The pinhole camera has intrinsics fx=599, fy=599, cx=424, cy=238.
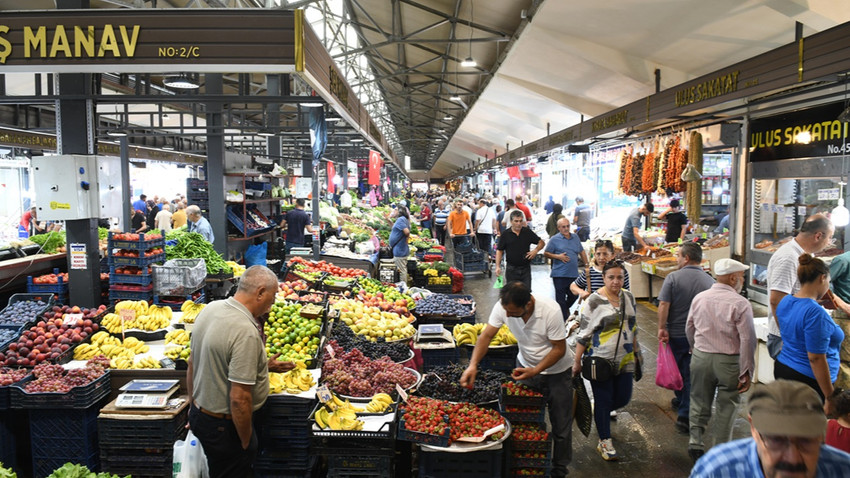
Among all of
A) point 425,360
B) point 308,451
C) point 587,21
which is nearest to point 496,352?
point 425,360

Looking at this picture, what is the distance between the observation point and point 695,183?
347 inches

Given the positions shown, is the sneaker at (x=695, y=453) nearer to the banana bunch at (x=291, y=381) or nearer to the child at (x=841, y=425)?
the child at (x=841, y=425)

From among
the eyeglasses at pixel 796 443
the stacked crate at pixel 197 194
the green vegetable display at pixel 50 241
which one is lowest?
the eyeglasses at pixel 796 443

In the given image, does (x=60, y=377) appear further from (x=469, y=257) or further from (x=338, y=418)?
(x=469, y=257)

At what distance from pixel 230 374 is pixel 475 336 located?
3.34 meters

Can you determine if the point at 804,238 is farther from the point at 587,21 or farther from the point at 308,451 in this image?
the point at 587,21

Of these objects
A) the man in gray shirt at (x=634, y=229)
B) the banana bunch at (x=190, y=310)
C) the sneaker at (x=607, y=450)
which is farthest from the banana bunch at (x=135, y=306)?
the man in gray shirt at (x=634, y=229)

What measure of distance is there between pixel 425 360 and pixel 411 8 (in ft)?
26.1

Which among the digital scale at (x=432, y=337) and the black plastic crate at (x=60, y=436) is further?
the digital scale at (x=432, y=337)

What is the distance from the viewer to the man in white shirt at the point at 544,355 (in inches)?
162

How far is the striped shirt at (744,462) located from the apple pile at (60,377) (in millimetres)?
3983

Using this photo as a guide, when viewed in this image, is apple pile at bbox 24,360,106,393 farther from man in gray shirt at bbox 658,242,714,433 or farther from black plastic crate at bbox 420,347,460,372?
man in gray shirt at bbox 658,242,714,433

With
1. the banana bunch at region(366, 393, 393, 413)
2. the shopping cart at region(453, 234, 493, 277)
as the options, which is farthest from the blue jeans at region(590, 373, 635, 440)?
the shopping cart at region(453, 234, 493, 277)

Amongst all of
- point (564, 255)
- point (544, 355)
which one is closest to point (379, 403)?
point (544, 355)
